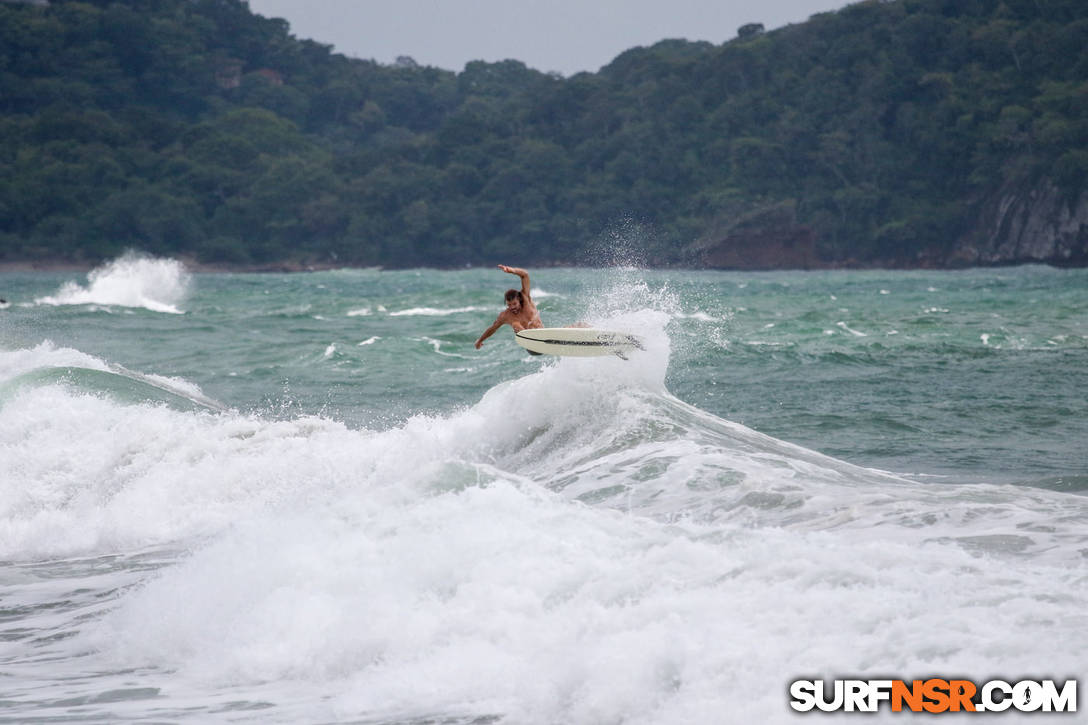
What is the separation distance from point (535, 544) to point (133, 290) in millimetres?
43658

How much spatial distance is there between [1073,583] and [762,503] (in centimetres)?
297

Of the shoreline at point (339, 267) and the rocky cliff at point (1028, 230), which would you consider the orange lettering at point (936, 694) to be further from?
the rocky cliff at point (1028, 230)

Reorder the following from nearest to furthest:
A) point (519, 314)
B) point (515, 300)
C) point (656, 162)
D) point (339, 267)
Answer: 1. point (519, 314)
2. point (515, 300)
3. point (656, 162)
4. point (339, 267)

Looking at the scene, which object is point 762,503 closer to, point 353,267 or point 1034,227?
point 1034,227

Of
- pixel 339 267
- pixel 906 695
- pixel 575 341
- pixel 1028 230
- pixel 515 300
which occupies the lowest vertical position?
pixel 339 267

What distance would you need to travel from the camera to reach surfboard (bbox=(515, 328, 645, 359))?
1361 centimetres

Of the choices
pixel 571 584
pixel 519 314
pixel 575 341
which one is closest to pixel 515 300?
pixel 519 314

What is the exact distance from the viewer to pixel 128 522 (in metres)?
11.4

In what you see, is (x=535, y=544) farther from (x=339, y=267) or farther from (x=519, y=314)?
(x=339, y=267)

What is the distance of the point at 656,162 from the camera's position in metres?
123

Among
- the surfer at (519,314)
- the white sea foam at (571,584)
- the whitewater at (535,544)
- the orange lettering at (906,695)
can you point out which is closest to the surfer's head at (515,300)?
the surfer at (519,314)

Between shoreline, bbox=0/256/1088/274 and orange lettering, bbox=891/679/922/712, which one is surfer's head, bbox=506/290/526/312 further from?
shoreline, bbox=0/256/1088/274

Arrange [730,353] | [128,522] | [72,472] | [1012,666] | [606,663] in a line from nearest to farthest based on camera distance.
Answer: [1012,666] → [606,663] → [128,522] → [72,472] → [730,353]

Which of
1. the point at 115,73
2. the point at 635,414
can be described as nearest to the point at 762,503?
the point at 635,414
